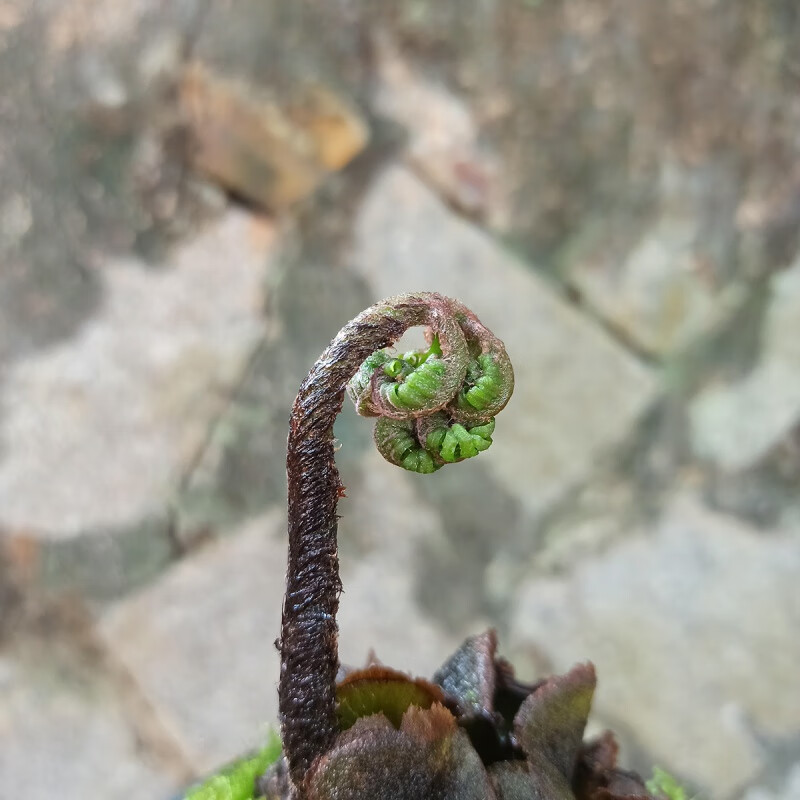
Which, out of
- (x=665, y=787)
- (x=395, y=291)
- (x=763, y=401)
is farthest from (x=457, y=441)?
(x=763, y=401)

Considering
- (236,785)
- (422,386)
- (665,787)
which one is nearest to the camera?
(422,386)

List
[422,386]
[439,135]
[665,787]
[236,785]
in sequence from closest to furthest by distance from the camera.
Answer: [422,386] → [236,785] → [665,787] → [439,135]

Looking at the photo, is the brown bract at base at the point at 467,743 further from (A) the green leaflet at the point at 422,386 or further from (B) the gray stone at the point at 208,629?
(B) the gray stone at the point at 208,629

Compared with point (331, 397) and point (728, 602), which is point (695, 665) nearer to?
point (728, 602)

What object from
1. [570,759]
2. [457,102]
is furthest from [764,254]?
[570,759]

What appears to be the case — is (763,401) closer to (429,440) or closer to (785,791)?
(785,791)

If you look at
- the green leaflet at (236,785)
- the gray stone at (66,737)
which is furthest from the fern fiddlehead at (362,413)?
the gray stone at (66,737)

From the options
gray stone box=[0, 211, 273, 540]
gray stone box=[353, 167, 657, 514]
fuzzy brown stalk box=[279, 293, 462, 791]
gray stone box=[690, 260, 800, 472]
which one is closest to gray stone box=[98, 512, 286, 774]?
gray stone box=[0, 211, 273, 540]
